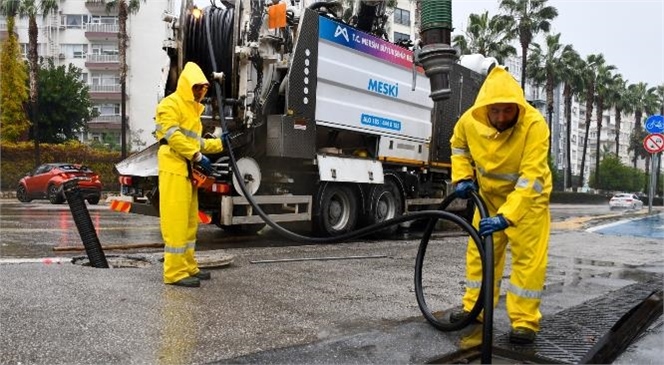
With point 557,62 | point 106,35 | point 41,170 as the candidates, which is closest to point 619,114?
point 557,62

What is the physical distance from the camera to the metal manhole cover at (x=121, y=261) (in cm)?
576

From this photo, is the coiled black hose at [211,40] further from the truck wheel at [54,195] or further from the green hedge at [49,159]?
the green hedge at [49,159]

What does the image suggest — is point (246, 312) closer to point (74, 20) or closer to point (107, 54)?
point (107, 54)

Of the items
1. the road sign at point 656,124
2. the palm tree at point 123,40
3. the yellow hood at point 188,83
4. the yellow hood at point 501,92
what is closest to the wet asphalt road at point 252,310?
the yellow hood at point 501,92

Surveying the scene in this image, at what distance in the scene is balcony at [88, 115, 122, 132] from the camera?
156ft

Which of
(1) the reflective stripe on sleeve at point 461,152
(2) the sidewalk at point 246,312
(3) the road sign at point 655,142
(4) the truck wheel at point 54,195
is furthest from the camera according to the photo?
(4) the truck wheel at point 54,195

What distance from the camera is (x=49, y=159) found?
29.1 m

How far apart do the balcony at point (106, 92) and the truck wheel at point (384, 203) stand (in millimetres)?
42255

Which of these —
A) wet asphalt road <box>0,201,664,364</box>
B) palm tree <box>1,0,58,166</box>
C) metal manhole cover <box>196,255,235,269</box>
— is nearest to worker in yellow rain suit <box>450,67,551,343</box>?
wet asphalt road <box>0,201,664,364</box>

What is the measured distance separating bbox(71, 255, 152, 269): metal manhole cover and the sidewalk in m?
0.20

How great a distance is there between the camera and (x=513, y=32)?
3862cm

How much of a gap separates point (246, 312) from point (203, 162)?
1539 mm

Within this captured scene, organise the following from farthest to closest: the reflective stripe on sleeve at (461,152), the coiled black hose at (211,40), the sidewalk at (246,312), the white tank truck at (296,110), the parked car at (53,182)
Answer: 1. the parked car at (53,182)
2. the coiled black hose at (211,40)
3. the white tank truck at (296,110)
4. the reflective stripe on sleeve at (461,152)
5. the sidewalk at (246,312)

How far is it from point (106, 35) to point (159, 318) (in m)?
49.7
